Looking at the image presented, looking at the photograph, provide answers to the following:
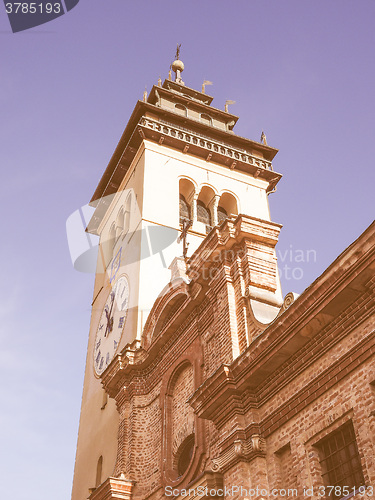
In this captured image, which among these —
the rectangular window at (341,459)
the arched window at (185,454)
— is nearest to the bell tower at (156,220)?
the arched window at (185,454)

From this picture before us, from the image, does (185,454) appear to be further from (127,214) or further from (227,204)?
(227,204)

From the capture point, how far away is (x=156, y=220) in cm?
2402

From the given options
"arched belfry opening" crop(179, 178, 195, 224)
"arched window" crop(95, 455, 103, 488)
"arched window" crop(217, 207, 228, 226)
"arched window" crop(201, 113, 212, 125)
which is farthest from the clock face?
"arched window" crop(201, 113, 212, 125)

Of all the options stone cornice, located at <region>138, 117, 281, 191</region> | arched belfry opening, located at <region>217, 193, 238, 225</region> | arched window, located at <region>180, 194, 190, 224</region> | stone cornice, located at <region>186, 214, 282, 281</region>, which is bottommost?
stone cornice, located at <region>186, 214, 282, 281</region>

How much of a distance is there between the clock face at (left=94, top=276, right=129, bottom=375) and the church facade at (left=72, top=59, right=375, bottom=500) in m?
0.12

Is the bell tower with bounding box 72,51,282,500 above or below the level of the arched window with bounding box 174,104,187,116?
below

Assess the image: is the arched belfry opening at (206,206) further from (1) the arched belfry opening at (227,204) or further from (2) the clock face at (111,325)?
(2) the clock face at (111,325)

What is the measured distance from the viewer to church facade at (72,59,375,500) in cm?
969

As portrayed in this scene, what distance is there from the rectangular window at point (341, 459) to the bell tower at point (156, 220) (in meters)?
4.32

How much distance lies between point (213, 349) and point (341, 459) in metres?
5.26

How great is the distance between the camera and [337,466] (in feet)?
31.0

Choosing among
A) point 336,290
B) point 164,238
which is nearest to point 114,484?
point 336,290

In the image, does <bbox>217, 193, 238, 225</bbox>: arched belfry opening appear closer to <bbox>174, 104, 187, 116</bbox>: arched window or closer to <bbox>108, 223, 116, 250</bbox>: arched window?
<bbox>108, 223, 116, 250</bbox>: arched window

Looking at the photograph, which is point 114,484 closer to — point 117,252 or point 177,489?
point 177,489
